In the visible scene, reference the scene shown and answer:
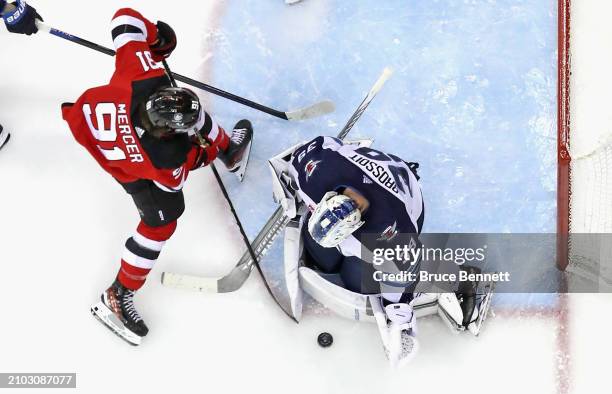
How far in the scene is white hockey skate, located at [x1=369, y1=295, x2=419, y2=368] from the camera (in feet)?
8.77

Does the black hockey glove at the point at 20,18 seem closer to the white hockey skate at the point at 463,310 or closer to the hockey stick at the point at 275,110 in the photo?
the hockey stick at the point at 275,110

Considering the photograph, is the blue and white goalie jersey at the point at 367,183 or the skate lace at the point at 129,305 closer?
the blue and white goalie jersey at the point at 367,183

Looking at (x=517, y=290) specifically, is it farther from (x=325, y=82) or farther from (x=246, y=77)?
(x=246, y=77)

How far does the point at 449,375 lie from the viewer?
3023 mm

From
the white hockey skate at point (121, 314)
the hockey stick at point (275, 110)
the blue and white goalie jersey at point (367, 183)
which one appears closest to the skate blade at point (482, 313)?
the blue and white goalie jersey at point (367, 183)

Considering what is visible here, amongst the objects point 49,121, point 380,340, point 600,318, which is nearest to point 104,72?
point 49,121

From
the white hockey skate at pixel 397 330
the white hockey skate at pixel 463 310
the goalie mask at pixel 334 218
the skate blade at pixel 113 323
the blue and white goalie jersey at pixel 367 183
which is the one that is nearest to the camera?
the goalie mask at pixel 334 218

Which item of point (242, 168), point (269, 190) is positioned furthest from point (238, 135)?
point (269, 190)

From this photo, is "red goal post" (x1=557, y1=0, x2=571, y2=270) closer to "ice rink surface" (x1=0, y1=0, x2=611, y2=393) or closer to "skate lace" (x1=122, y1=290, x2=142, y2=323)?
"ice rink surface" (x1=0, y1=0, x2=611, y2=393)

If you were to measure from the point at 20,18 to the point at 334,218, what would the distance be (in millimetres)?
1915

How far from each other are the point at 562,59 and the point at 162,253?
2.35 m

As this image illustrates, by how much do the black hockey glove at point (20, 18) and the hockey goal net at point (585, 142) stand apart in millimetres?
2677

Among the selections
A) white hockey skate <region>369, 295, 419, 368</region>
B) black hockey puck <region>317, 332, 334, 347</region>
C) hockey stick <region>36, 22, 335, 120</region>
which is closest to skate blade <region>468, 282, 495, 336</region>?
white hockey skate <region>369, 295, 419, 368</region>

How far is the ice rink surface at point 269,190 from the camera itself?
10.0ft
